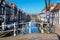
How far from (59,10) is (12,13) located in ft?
157

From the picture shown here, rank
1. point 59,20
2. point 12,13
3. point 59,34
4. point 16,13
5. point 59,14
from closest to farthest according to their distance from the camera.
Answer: point 59,34, point 59,20, point 59,14, point 12,13, point 16,13

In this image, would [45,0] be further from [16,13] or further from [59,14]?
[16,13]

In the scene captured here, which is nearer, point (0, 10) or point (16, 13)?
point (0, 10)

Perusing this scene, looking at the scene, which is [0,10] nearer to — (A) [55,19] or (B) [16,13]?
Result: (A) [55,19]

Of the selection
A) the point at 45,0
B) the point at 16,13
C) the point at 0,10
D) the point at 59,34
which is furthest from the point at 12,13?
the point at 59,34

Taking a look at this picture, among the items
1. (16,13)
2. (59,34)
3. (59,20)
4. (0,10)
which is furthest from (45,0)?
(16,13)

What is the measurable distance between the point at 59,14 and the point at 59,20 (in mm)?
4435

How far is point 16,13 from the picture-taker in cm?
10675

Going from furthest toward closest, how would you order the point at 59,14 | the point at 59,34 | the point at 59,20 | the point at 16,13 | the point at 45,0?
the point at 16,13 → the point at 59,14 → the point at 59,20 → the point at 45,0 → the point at 59,34

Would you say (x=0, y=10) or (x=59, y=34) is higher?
(x=0, y=10)

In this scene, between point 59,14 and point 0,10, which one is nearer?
point 59,14

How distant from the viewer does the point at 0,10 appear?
2435 inches

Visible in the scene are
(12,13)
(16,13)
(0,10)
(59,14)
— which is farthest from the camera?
(16,13)

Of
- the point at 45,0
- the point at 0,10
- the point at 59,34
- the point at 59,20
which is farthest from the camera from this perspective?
the point at 0,10
